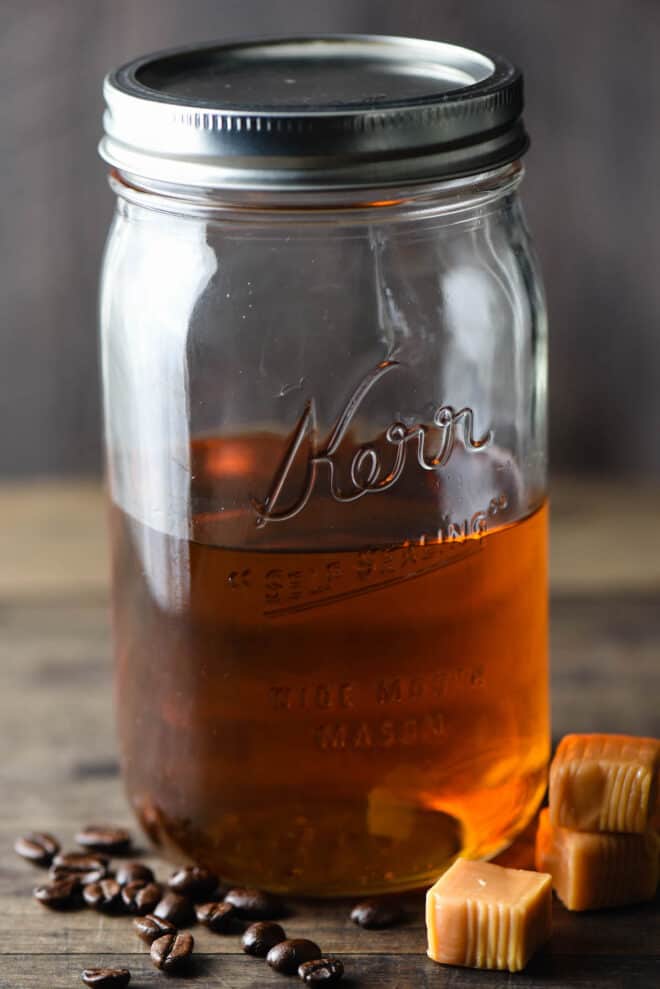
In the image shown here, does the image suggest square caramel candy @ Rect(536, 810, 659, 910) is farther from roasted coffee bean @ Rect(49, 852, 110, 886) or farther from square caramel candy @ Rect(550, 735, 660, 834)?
roasted coffee bean @ Rect(49, 852, 110, 886)

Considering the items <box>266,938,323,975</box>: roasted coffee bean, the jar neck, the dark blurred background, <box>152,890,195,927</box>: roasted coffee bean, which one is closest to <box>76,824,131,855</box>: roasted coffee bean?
<box>152,890,195,927</box>: roasted coffee bean

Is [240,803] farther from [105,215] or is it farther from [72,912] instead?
[105,215]

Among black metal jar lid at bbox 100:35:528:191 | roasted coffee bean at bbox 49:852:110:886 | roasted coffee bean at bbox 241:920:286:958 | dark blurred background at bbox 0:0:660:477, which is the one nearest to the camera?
black metal jar lid at bbox 100:35:528:191

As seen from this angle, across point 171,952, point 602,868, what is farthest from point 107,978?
point 602,868

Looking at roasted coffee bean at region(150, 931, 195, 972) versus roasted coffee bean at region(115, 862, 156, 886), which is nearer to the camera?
roasted coffee bean at region(150, 931, 195, 972)

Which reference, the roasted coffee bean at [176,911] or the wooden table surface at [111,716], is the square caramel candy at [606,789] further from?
the roasted coffee bean at [176,911]

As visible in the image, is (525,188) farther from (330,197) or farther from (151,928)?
(151,928)

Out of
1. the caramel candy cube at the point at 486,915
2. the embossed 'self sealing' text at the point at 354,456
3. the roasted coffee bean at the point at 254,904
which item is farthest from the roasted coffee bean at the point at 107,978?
the embossed 'self sealing' text at the point at 354,456
